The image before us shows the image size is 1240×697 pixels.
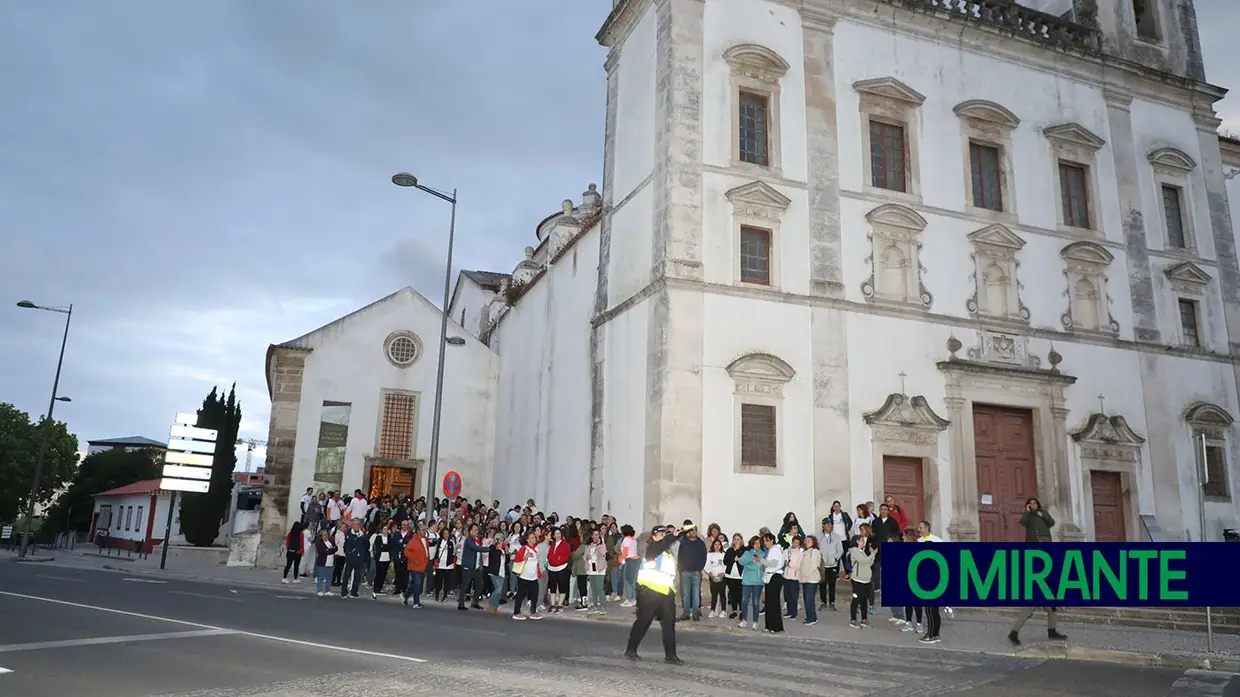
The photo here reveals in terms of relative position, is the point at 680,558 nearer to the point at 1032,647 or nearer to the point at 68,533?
the point at 1032,647

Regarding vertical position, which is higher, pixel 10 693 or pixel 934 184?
pixel 934 184

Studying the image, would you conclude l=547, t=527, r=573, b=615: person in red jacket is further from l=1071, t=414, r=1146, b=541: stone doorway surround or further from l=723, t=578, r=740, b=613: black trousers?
l=1071, t=414, r=1146, b=541: stone doorway surround

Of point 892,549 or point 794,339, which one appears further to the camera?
point 794,339

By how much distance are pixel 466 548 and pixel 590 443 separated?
6.41m

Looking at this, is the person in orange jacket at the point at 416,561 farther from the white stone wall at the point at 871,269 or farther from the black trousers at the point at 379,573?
the white stone wall at the point at 871,269

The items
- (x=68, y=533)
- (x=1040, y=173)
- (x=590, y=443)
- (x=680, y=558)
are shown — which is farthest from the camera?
(x=68, y=533)

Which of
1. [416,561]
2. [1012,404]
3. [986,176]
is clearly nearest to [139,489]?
[416,561]

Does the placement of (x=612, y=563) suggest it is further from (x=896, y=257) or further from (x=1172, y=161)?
(x=1172, y=161)

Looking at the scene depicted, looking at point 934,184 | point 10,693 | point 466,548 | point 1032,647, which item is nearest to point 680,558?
point 466,548

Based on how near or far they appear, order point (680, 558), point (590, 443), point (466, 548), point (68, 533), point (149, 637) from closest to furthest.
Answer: point (149, 637)
point (680, 558)
point (466, 548)
point (590, 443)
point (68, 533)

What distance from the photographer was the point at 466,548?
17.0 metres

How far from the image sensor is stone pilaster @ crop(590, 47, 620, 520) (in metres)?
21.8

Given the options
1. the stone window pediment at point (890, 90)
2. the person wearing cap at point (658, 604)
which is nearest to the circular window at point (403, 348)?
the stone window pediment at point (890, 90)

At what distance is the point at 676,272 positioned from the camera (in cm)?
1983
